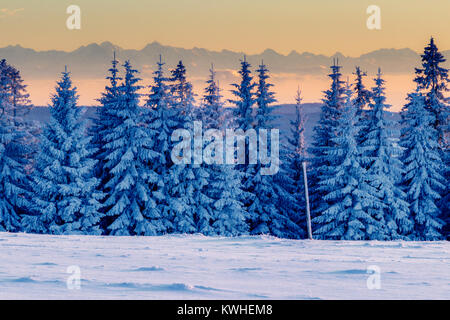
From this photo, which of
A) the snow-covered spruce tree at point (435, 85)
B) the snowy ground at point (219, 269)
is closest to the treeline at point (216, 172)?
the snow-covered spruce tree at point (435, 85)

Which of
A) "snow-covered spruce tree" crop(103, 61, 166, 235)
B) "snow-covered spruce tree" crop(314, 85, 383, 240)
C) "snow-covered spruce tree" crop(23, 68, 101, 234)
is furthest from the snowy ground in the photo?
"snow-covered spruce tree" crop(314, 85, 383, 240)

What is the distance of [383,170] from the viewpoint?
40125 mm

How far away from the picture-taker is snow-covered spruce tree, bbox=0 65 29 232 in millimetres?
38312

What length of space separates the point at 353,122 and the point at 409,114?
5.08 m

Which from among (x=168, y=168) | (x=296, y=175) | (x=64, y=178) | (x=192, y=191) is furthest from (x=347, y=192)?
(x=64, y=178)

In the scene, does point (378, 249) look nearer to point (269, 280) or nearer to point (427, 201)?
point (269, 280)

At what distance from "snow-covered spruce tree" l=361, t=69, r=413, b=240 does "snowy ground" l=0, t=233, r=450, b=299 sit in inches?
960

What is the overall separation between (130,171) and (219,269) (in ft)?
98.4

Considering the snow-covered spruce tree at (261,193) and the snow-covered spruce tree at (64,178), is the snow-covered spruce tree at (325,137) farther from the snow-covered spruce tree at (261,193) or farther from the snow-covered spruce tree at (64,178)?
the snow-covered spruce tree at (64,178)

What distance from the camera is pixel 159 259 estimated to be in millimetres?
11133

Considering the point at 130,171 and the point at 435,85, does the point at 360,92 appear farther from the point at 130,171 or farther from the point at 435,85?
the point at 130,171

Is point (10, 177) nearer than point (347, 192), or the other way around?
point (347, 192)

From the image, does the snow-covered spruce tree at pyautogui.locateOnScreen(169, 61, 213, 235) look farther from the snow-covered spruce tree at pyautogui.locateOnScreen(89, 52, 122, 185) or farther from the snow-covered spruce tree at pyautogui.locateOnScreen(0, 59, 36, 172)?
the snow-covered spruce tree at pyautogui.locateOnScreen(0, 59, 36, 172)
